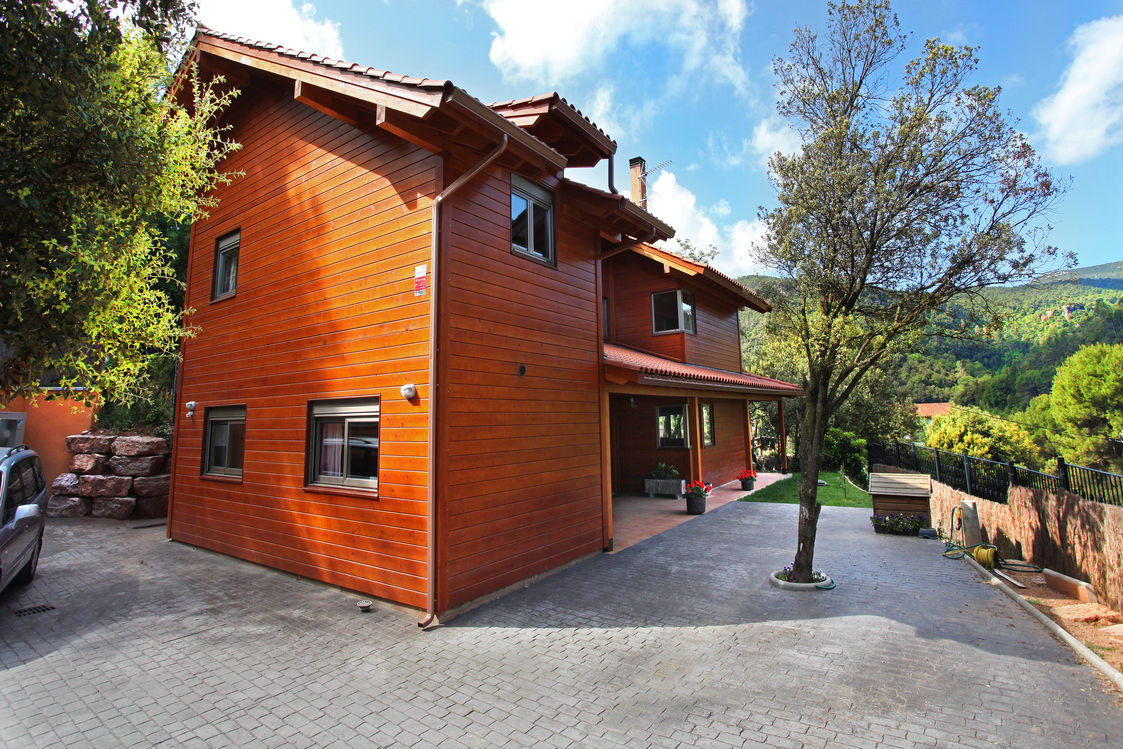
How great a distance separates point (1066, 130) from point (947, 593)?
575 cm

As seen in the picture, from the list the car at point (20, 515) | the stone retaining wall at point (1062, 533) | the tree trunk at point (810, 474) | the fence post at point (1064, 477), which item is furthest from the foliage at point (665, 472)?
the car at point (20, 515)

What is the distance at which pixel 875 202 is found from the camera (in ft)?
19.5

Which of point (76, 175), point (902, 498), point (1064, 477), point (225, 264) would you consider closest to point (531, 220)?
point (76, 175)

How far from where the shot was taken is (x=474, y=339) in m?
5.91

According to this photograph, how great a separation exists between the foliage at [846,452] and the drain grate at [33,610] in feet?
66.1

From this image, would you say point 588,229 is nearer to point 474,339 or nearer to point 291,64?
point 474,339

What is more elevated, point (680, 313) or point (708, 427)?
point (680, 313)

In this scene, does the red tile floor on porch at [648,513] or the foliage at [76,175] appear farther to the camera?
the red tile floor on porch at [648,513]

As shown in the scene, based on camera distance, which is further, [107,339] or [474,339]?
[474,339]

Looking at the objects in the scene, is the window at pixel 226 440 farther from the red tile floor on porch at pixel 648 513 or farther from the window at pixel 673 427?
the window at pixel 673 427

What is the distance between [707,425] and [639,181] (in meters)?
8.09

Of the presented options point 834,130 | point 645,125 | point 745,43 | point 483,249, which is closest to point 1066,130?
point 834,130

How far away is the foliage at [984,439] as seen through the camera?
14.2 m

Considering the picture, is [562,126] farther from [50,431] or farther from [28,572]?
[50,431]
